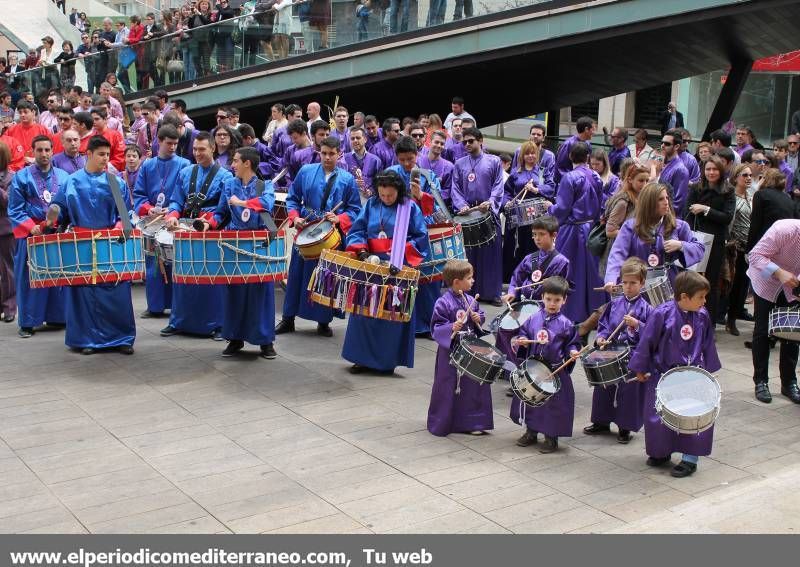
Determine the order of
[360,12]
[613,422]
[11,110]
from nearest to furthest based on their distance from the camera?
[613,422] → [360,12] → [11,110]

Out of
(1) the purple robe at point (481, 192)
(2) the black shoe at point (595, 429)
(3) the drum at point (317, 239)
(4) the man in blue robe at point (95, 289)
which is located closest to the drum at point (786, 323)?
(2) the black shoe at point (595, 429)

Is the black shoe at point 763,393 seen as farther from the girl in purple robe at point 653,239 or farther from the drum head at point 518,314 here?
the drum head at point 518,314

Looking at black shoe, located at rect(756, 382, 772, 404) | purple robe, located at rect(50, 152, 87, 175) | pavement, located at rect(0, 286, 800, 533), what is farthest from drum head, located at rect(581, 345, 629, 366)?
purple robe, located at rect(50, 152, 87, 175)

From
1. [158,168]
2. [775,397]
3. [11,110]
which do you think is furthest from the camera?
[11,110]

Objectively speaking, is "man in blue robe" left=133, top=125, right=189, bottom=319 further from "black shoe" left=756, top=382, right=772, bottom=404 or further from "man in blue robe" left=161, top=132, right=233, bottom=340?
"black shoe" left=756, top=382, right=772, bottom=404

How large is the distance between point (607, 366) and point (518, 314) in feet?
3.08

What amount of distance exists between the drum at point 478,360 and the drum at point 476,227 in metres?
4.07

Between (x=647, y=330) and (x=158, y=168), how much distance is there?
5.68m

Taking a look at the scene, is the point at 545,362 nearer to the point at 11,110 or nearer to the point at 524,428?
the point at 524,428

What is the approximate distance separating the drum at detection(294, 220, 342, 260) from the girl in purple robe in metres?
2.54

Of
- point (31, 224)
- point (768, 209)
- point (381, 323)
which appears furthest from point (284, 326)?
point (768, 209)

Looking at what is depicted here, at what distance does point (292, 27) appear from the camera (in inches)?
790
